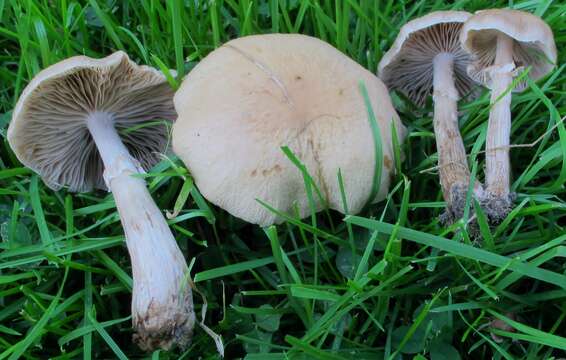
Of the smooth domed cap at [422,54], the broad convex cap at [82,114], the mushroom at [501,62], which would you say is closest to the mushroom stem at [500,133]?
the mushroom at [501,62]

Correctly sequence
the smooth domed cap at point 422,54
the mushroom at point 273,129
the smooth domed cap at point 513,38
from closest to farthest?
the mushroom at point 273,129, the smooth domed cap at point 513,38, the smooth domed cap at point 422,54

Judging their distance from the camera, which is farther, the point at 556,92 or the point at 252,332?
the point at 556,92

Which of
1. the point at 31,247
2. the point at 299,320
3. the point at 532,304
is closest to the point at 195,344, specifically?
the point at 299,320

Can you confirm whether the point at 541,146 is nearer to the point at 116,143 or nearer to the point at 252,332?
the point at 252,332

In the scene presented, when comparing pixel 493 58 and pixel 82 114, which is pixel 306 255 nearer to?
pixel 82 114

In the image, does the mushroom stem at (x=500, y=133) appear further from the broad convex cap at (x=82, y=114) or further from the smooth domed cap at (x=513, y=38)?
the broad convex cap at (x=82, y=114)

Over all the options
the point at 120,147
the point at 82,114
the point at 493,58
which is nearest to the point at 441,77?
the point at 493,58

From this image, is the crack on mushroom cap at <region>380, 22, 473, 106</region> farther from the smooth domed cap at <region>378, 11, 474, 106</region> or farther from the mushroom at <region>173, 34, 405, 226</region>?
the mushroom at <region>173, 34, 405, 226</region>

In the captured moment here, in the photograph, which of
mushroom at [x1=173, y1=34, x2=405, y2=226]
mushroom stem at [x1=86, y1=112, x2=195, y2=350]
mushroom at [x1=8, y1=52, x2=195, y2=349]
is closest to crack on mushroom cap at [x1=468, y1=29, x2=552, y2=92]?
mushroom at [x1=173, y1=34, x2=405, y2=226]
